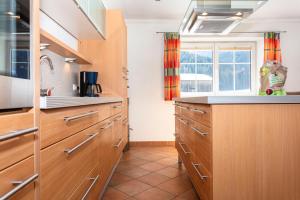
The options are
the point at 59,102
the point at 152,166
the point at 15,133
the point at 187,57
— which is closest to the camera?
the point at 15,133

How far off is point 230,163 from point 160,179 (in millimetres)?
1460

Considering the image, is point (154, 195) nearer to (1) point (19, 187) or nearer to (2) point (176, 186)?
(2) point (176, 186)

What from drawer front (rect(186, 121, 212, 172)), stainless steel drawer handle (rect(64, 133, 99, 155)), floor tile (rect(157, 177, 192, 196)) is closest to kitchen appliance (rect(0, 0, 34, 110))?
stainless steel drawer handle (rect(64, 133, 99, 155))

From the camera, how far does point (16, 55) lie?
80 centimetres

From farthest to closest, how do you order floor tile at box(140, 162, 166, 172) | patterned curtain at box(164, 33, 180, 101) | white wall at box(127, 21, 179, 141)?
white wall at box(127, 21, 179, 141) → patterned curtain at box(164, 33, 180, 101) → floor tile at box(140, 162, 166, 172)

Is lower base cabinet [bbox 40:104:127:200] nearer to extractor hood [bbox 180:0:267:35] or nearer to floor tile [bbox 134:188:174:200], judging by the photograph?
floor tile [bbox 134:188:174:200]

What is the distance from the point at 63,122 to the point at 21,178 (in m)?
0.37

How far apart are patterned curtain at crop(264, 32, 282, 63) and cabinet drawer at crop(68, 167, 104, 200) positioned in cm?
388

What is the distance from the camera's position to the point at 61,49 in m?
2.08

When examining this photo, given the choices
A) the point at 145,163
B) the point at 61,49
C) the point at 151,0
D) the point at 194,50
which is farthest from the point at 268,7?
the point at 61,49

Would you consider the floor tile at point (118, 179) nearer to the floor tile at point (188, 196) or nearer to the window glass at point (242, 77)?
the floor tile at point (188, 196)

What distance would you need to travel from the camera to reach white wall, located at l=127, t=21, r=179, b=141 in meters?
4.42

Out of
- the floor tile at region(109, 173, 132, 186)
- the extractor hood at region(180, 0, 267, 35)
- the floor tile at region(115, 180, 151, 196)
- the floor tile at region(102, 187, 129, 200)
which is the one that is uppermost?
the extractor hood at region(180, 0, 267, 35)

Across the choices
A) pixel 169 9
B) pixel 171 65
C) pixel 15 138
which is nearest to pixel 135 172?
pixel 171 65
